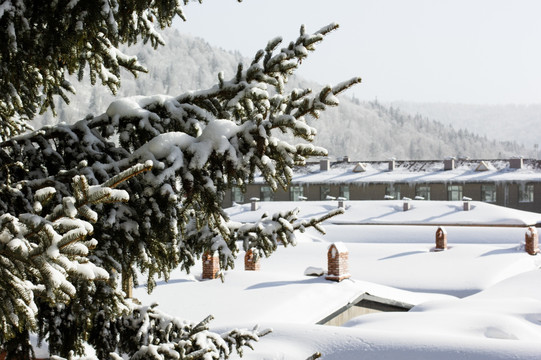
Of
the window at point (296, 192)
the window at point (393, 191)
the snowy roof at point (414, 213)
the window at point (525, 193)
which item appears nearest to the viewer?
the snowy roof at point (414, 213)

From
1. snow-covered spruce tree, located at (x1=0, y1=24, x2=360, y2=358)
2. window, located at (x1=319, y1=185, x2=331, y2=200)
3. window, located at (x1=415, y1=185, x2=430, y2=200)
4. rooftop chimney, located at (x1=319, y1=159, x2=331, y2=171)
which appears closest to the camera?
snow-covered spruce tree, located at (x1=0, y1=24, x2=360, y2=358)

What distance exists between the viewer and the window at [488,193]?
51531 mm

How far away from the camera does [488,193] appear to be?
51.7 metres

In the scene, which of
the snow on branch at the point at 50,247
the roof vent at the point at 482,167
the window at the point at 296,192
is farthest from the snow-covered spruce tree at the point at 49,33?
the window at the point at 296,192

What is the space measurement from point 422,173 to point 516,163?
811 centimetres

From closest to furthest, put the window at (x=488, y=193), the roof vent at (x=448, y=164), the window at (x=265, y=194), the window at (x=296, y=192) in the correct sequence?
1. the window at (x=488, y=193)
2. the roof vent at (x=448, y=164)
3. the window at (x=296, y=192)
4. the window at (x=265, y=194)

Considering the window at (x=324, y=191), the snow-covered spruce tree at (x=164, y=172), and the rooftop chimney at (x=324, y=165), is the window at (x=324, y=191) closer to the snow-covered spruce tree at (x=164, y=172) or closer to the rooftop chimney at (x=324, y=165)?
the rooftop chimney at (x=324, y=165)

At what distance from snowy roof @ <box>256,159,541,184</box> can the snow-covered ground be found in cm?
904

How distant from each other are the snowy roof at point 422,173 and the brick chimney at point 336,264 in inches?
1351

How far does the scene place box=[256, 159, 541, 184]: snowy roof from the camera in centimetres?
5112

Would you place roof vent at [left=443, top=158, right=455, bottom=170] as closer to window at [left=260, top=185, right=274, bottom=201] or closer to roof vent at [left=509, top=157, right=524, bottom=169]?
roof vent at [left=509, top=157, right=524, bottom=169]

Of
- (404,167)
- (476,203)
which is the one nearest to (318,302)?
(476,203)

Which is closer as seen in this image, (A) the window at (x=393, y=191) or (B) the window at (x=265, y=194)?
(A) the window at (x=393, y=191)

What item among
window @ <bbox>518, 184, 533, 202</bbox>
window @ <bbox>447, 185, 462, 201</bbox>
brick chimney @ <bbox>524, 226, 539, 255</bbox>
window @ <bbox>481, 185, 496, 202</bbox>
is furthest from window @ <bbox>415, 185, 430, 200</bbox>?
brick chimney @ <bbox>524, 226, 539, 255</bbox>
